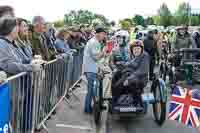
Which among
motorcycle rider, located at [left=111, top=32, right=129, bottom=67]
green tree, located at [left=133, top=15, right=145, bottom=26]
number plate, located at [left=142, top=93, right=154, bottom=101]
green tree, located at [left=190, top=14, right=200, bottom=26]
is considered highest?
motorcycle rider, located at [left=111, top=32, right=129, bottom=67]

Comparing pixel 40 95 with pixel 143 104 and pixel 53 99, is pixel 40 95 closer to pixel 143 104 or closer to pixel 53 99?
pixel 53 99

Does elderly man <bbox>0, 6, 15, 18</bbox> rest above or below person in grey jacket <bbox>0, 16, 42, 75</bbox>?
above

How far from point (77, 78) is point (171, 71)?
290 cm

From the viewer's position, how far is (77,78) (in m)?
12.9

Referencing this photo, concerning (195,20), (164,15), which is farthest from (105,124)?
(164,15)

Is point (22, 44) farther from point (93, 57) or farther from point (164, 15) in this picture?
point (164, 15)

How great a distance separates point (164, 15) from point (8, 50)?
9702 cm

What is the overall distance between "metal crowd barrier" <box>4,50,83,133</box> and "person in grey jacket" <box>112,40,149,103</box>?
4.07 ft

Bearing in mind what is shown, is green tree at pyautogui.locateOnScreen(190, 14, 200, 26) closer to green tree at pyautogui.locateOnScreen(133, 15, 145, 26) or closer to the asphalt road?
green tree at pyautogui.locateOnScreen(133, 15, 145, 26)

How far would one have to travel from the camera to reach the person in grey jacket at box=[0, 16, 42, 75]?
5.45m

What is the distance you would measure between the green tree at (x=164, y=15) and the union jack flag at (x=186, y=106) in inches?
3466

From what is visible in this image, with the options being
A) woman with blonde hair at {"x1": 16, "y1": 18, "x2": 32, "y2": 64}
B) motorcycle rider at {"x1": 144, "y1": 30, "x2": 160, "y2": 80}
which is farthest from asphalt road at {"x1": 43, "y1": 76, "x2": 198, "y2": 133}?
motorcycle rider at {"x1": 144, "y1": 30, "x2": 160, "y2": 80}

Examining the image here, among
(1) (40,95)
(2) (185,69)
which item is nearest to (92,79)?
(1) (40,95)

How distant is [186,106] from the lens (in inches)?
245
